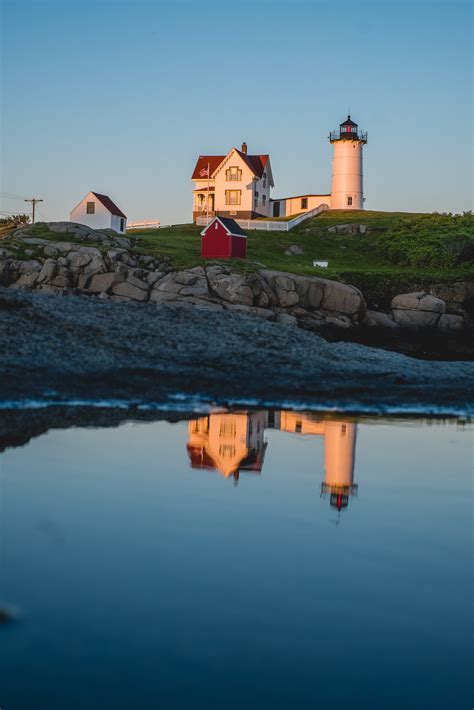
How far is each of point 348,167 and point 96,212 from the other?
27.9m

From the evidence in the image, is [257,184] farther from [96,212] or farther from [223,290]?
[223,290]

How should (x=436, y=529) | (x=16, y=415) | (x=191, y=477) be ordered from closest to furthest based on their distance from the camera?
(x=436, y=529) < (x=191, y=477) < (x=16, y=415)

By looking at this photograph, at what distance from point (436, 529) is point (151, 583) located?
359 centimetres

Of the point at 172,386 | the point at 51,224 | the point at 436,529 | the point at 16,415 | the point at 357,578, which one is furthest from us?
the point at 51,224

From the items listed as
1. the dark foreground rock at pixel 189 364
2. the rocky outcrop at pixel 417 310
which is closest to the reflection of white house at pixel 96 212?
the rocky outcrop at pixel 417 310

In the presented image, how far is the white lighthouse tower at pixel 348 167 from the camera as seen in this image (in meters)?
86.1

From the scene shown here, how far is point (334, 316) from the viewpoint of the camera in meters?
48.0

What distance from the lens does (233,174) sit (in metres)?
80.7

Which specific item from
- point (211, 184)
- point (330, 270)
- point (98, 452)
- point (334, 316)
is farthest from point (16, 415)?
point (211, 184)

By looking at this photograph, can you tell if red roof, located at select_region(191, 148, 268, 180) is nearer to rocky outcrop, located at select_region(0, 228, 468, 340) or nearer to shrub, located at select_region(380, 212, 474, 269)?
shrub, located at select_region(380, 212, 474, 269)

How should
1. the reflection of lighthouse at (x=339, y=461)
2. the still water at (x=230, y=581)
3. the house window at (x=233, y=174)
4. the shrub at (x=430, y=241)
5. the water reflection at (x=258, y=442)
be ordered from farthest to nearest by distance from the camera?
the house window at (x=233, y=174) < the shrub at (x=430, y=241) < the water reflection at (x=258, y=442) < the reflection of lighthouse at (x=339, y=461) < the still water at (x=230, y=581)

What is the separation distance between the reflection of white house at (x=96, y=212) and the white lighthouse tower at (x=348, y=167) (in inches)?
972

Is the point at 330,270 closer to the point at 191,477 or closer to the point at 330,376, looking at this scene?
the point at 330,376

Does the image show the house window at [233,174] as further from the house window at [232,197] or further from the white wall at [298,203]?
the white wall at [298,203]
